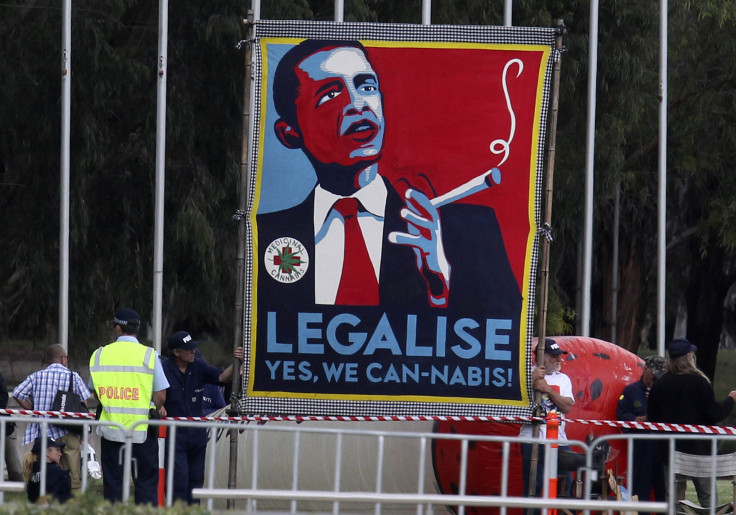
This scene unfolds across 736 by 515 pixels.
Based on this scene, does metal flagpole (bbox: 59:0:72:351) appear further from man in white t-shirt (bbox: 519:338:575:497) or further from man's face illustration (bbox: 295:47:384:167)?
man in white t-shirt (bbox: 519:338:575:497)

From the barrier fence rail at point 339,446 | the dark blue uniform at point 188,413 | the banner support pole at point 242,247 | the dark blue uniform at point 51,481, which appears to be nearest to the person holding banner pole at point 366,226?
the banner support pole at point 242,247

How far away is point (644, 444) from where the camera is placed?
10.4 m

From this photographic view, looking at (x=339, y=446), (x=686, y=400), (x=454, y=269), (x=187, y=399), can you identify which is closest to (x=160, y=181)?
(x=187, y=399)

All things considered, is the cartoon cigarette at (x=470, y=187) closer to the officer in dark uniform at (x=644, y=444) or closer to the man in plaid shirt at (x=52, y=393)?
the officer in dark uniform at (x=644, y=444)

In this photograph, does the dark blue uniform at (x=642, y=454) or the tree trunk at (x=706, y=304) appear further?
the tree trunk at (x=706, y=304)

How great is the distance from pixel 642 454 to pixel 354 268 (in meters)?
3.39

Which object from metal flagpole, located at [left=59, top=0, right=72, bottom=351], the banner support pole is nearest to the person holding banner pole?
the banner support pole

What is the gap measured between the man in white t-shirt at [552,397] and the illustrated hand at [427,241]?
1143 millimetres

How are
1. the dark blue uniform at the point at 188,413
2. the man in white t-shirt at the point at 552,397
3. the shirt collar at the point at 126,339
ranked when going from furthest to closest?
1. the dark blue uniform at the point at 188,413
2. the man in white t-shirt at the point at 552,397
3. the shirt collar at the point at 126,339

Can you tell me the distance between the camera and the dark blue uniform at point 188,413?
9.74 m

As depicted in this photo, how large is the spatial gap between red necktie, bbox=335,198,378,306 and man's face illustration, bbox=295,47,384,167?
356mm

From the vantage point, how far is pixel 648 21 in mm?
20750

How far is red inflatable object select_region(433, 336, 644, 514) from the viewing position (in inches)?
390

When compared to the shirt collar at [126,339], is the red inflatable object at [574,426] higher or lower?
lower
